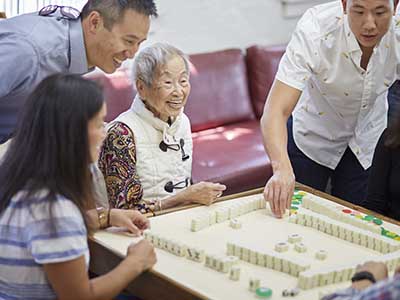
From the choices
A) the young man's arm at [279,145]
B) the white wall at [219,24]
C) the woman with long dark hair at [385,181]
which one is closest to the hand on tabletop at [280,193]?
the young man's arm at [279,145]

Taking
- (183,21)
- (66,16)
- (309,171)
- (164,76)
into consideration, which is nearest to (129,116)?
(164,76)

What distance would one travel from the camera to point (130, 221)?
2.15 metres

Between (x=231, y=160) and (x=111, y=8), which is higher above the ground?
(x=111, y=8)

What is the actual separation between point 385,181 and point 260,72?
2.21 m

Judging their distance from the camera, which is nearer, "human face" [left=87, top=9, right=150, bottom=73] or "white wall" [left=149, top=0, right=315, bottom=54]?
"human face" [left=87, top=9, right=150, bottom=73]

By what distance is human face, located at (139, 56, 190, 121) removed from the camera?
2.52 meters

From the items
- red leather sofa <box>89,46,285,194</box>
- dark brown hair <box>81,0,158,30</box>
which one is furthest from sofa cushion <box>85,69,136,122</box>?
dark brown hair <box>81,0,158,30</box>

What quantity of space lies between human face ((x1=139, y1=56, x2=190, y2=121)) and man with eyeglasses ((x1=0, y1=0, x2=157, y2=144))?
129 millimetres

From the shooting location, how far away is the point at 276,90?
2.55 meters

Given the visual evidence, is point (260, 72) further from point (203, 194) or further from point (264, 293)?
point (264, 293)

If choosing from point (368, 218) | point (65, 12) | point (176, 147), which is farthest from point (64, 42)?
point (368, 218)

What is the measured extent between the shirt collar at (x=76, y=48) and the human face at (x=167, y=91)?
22cm

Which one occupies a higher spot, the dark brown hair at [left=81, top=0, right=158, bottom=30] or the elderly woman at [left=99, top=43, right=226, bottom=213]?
the dark brown hair at [left=81, top=0, right=158, bottom=30]

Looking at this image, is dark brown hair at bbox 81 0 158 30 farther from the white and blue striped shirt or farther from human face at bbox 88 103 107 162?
the white and blue striped shirt
